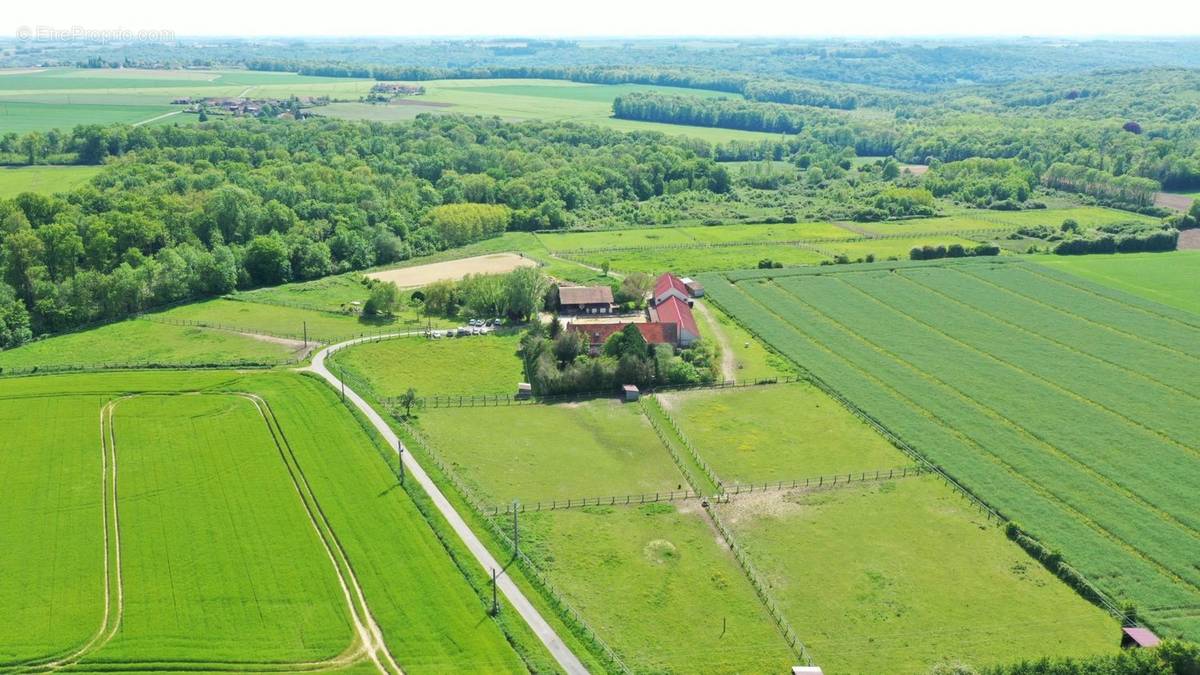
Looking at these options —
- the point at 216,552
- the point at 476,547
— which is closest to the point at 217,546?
the point at 216,552

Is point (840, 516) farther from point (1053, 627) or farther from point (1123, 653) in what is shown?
point (1123, 653)

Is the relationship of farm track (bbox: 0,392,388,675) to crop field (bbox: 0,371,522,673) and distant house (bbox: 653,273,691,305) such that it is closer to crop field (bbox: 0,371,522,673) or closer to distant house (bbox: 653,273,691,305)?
crop field (bbox: 0,371,522,673)

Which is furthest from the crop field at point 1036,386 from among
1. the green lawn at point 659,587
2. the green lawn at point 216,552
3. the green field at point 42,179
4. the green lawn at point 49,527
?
the green field at point 42,179

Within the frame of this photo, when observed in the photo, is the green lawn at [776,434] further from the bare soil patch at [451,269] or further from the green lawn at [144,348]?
the bare soil patch at [451,269]

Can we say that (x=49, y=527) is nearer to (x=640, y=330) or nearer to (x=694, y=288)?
(x=640, y=330)

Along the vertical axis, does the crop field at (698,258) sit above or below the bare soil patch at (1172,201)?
below

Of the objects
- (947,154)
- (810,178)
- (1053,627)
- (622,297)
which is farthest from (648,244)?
(947,154)
